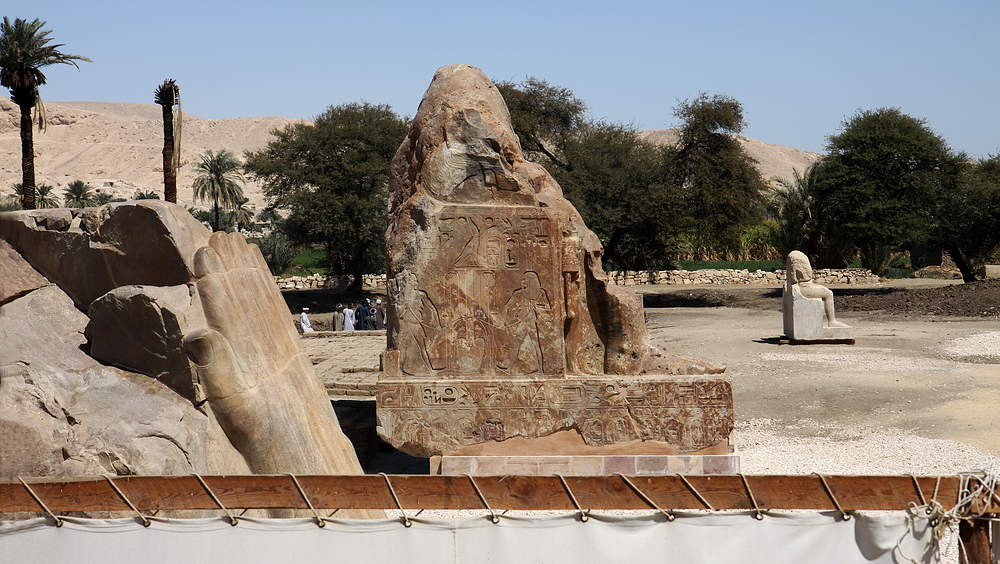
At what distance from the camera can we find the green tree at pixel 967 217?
2081 cm

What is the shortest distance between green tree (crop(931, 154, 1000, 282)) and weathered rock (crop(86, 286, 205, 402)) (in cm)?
2255

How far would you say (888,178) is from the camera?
21.8m

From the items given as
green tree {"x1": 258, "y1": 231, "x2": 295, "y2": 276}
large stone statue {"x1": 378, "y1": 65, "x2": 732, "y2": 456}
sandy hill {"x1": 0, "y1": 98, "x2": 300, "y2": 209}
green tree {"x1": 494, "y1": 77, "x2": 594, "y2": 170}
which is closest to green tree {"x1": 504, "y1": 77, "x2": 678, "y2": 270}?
green tree {"x1": 494, "y1": 77, "x2": 594, "y2": 170}

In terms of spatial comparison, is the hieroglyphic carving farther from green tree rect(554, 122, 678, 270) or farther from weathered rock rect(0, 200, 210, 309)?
green tree rect(554, 122, 678, 270)

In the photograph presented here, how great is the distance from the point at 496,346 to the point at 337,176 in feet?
64.2

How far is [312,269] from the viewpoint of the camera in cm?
3481

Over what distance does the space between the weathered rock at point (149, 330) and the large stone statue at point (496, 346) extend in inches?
71.6

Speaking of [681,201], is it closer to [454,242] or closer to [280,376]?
[454,242]

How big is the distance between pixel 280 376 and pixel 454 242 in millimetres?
1823

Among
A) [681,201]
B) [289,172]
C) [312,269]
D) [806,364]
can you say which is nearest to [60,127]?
[312,269]

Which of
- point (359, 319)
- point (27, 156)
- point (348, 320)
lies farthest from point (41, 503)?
point (27, 156)

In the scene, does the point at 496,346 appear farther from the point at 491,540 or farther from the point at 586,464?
the point at 491,540

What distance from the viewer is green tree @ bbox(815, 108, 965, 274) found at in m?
21.2

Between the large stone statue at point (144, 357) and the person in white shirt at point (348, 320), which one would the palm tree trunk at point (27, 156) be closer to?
the person in white shirt at point (348, 320)
